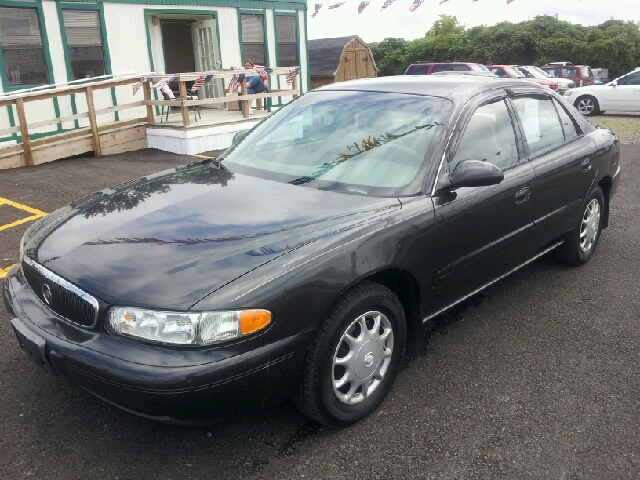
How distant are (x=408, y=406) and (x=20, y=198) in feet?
20.7

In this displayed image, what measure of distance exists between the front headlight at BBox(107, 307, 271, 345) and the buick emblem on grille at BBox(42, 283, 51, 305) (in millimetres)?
526

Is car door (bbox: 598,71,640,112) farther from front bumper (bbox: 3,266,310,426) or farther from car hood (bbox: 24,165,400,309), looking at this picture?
front bumper (bbox: 3,266,310,426)

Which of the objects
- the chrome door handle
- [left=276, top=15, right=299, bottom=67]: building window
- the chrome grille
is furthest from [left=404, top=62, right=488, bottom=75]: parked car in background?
the chrome grille

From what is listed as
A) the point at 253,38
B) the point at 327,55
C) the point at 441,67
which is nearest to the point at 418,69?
the point at 441,67

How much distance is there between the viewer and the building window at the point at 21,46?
1035 cm

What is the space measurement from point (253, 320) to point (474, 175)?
4.93 feet

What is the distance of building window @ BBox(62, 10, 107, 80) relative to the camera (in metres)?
11.3

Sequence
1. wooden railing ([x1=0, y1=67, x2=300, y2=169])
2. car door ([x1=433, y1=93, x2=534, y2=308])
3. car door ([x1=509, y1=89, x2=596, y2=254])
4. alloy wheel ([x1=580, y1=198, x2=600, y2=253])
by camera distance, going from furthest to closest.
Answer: wooden railing ([x1=0, y1=67, x2=300, y2=169]) → alloy wheel ([x1=580, y1=198, x2=600, y2=253]) → car door ([x1=509, y1=89, x2=596, y2=254]) → car door ([x1=433, y1=93, x2=534, y2=308])

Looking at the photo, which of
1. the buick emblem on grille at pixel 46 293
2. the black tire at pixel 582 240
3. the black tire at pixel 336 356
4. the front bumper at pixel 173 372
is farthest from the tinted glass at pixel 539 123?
the buick emblem on grille at pixel 46 293

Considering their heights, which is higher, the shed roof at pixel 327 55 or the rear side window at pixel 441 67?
the shed roof at pixel 327 55

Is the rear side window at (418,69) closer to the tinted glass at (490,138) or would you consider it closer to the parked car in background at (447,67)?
the parked car in background at (447,67)

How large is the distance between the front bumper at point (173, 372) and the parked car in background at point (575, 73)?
83.5ft

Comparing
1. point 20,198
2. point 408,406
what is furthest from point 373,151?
point 20,198

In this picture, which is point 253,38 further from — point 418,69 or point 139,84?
point 418,69
